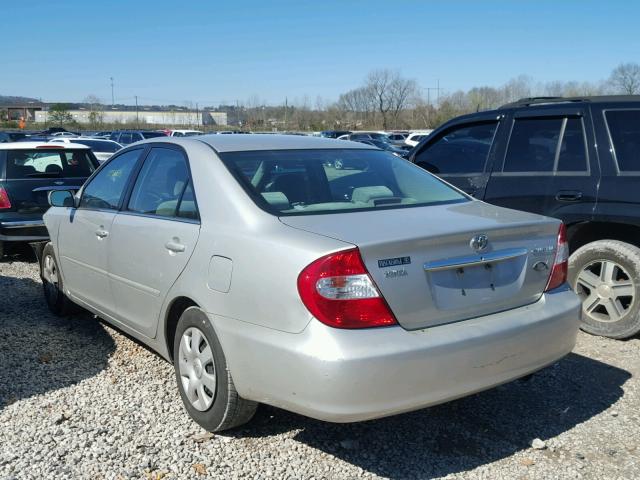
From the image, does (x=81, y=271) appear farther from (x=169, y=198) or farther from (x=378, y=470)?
(x=378, y=470)

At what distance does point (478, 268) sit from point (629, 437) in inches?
54.1

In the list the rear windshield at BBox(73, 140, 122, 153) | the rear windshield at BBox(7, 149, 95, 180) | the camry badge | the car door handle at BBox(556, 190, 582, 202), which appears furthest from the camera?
the rear windshield at BBox(73, 140, 122, 153)

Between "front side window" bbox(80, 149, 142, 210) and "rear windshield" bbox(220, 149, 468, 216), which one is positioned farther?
"front side window" bbox(80, 149, 142, 210)

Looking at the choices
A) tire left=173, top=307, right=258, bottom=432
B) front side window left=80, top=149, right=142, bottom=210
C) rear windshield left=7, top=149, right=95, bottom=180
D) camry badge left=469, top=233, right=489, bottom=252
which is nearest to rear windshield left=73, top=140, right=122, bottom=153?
rear windshield left=7, top=149, right=95, bottom=180

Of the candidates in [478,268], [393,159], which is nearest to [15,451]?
[478,268]

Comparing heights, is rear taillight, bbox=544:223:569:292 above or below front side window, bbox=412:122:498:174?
below

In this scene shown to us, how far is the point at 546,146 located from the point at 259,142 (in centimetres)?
270

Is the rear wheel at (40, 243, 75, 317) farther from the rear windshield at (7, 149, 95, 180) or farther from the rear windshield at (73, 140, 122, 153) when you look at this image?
the rear windshield at (73, 140, 122, 153)

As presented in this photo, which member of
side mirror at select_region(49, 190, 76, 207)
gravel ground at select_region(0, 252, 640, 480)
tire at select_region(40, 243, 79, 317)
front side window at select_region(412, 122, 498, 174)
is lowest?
gravel ground at select_region(0, 252, 640, 480)

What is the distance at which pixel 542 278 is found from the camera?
3.46 metres

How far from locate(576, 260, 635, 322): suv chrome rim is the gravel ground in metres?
0.52

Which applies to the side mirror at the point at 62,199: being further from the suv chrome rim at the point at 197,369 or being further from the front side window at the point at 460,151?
the front side window at the point at 460,151

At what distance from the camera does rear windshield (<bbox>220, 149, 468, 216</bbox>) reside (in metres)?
3.60

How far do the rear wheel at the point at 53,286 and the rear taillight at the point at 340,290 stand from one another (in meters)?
3.47
